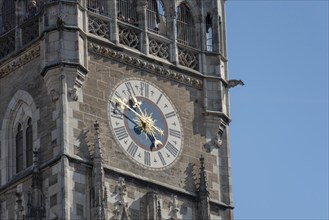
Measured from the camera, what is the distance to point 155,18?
57094 millimetres

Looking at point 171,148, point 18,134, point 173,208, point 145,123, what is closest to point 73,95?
point 18,134

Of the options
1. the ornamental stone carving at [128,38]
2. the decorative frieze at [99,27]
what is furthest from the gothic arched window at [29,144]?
the ornamental stone carving at [128,38]

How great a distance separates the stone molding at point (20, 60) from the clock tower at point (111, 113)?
0.09ft

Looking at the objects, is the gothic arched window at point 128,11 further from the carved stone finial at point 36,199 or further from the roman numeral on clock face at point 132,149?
the carved stone finial at point 36,199

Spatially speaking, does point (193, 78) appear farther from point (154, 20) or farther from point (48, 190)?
Answer: point (48, 190)

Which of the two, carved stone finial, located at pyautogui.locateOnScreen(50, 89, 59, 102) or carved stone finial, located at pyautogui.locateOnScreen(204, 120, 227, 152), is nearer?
carved stone finial, located at pyautogui.locateOnScreen(50, 89, 59, 102)

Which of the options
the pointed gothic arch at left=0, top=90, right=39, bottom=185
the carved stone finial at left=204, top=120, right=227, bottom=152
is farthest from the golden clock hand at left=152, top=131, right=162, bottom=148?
the pointed gothic arch at left=0, top=90, right=39, bottom=185

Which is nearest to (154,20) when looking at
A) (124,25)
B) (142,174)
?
(124,25)

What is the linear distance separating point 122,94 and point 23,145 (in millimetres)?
2907

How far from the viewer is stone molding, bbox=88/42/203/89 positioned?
5481 cm

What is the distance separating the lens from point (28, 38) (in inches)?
2183

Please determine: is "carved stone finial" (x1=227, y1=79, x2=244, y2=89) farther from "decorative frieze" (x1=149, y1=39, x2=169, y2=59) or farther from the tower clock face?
the tower clock face

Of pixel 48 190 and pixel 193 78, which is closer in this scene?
pixel 48 190

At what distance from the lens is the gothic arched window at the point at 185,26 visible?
188 ft
